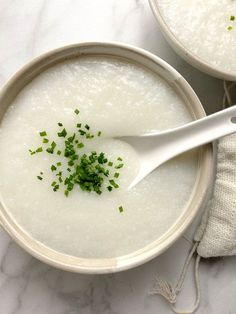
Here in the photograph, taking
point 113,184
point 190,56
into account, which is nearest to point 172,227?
point 113,184

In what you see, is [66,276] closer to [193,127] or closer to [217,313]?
[217,313]

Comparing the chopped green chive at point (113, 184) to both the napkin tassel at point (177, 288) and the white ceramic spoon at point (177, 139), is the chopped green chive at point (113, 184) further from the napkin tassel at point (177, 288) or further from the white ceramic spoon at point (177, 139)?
the napkin tassel at point (177, 288)

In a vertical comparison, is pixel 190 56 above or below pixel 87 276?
above

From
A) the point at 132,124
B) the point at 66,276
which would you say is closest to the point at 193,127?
the point at 132,124

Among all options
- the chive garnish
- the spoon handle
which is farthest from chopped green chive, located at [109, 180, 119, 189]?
the spoon handle

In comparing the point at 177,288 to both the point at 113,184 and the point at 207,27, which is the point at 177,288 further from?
the point at 207,27

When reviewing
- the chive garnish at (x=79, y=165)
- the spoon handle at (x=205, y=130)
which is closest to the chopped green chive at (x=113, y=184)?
the chive garnish at (x=79, y=165)

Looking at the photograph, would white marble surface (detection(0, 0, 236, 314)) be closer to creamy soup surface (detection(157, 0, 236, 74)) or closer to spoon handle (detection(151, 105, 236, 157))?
creamy soup surface (detection(157, 0, 236, 74))
